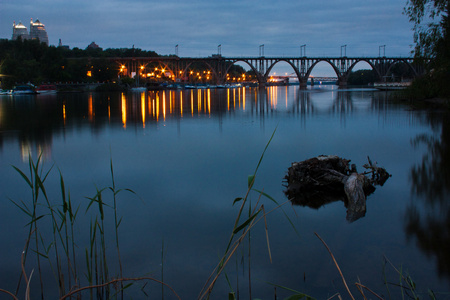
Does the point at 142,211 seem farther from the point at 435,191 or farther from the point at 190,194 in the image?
the point at 435,191

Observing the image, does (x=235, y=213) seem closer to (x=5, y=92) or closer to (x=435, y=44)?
(x=435, y=44)

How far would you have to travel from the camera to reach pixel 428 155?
45.4ft

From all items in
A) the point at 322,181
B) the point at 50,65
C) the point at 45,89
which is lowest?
the point at 322,181

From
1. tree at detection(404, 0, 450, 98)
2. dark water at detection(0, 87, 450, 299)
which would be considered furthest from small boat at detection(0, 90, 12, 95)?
tree at detection(404, 0, 450, 98)

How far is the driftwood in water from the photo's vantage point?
908cm

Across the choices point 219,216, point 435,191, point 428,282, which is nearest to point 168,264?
point 219,216

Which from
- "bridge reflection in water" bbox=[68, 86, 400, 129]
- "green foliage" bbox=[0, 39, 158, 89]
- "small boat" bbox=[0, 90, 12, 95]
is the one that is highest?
"green foliage" bbox=[0, 39, 158, 89]

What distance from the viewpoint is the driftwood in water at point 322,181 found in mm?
9081

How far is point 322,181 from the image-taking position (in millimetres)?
9789

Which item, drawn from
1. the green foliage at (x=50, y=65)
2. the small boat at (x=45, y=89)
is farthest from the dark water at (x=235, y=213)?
the green foliage at (x=50, y=65)

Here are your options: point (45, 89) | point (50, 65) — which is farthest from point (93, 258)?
point (50, 65)

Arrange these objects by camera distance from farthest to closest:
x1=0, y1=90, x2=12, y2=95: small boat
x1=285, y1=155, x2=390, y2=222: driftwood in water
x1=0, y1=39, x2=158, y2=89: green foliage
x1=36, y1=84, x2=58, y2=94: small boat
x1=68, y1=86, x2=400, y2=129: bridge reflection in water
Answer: x1=0, y1=39, x2=158, y2=89: green foliage
x1=36, y1=84, x2=58, y2=94: small boat
x1=0, y1=90, x2=12, y2=95: small boat
x1=68, y1=86, x2=400, y2=129: bridge reflection in water
x1=285, y1=155, x2=390, y2=222: driftwood in water

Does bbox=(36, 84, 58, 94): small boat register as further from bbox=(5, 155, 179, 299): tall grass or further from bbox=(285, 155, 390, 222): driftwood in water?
bbox=(5, 155, 179, 299): tall grass

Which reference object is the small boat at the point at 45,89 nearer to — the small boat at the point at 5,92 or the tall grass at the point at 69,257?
the small boat at the point at 5,92
